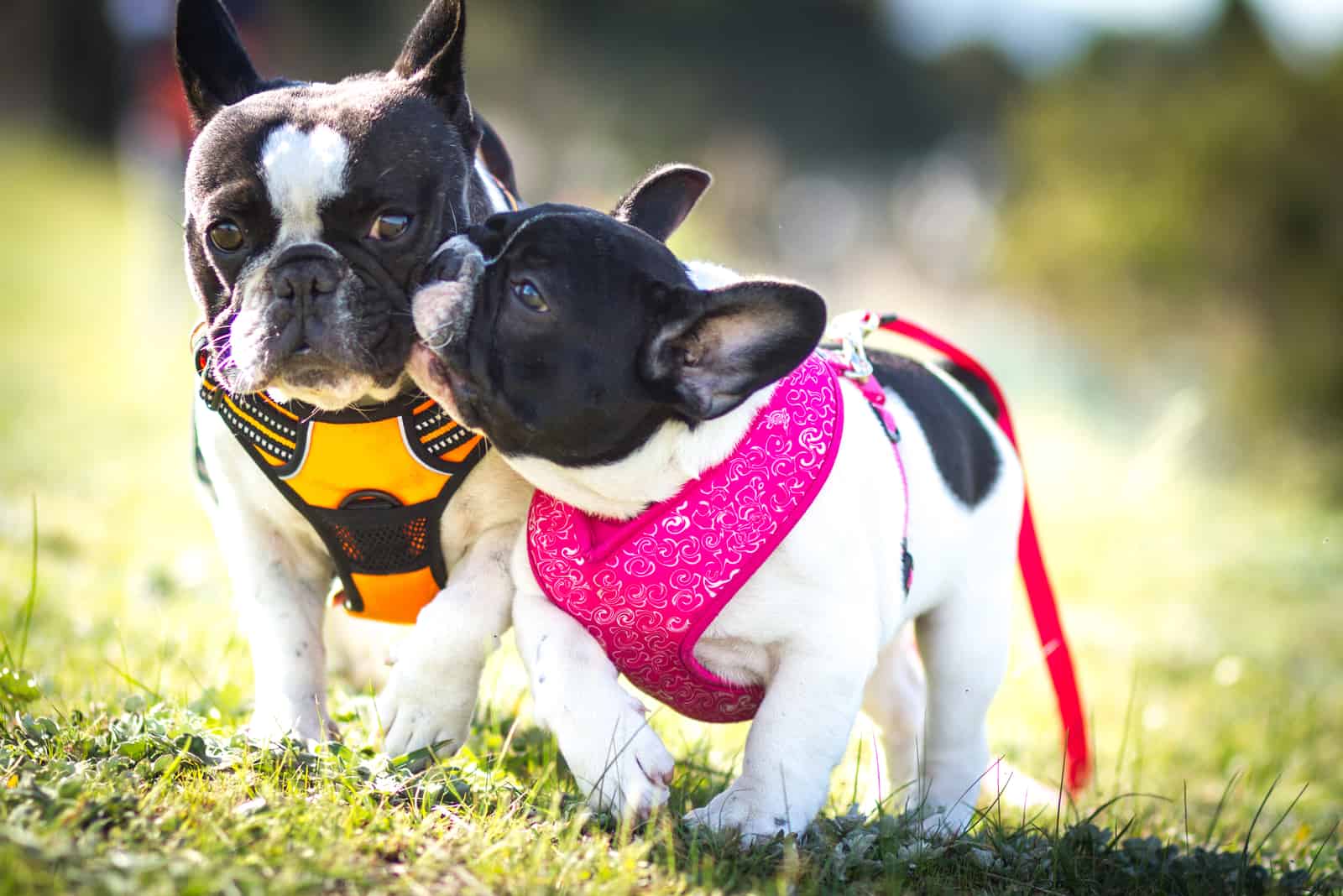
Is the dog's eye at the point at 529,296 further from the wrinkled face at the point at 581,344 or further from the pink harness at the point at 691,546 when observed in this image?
the pink harness at the point at 691,546

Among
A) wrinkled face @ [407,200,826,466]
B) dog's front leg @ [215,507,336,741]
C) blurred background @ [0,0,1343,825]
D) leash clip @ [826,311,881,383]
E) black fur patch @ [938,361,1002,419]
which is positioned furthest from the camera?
blurred background @ [0,0,1343,825]

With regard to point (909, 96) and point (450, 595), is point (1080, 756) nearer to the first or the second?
point (450, 595)

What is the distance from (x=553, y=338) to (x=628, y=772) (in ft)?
3.45

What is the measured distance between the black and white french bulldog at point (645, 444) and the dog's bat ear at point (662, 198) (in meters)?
0.60

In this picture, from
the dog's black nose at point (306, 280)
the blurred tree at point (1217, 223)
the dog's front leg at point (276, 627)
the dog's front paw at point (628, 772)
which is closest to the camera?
the dog's front paw at point (628, 772)

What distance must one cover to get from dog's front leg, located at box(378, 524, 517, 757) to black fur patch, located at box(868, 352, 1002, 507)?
54.9 inches

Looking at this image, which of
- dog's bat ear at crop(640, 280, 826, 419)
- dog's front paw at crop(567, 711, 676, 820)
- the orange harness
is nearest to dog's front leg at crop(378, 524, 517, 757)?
the orange harness

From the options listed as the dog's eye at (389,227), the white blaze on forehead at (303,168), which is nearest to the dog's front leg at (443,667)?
the dog's eye at (389,227)

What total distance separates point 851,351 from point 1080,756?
1745 millimetres

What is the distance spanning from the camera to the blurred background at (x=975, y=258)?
6656 mm

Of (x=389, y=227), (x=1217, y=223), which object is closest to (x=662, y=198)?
(x=389, y=227)

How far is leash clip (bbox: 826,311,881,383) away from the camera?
3879mm

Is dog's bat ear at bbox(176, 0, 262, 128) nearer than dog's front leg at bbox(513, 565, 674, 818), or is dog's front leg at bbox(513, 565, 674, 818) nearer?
dog's front leg at bbox(513, 565, 674, 818)

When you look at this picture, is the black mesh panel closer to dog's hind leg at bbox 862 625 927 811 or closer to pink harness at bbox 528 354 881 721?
pink harness at bbox 528 354 881 721
